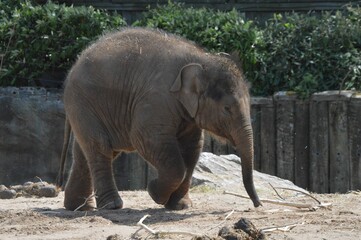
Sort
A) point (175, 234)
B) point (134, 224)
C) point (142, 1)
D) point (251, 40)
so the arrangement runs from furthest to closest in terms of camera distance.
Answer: point (142, 1)
point (251, 40)
point (134, 224)
point (175, 234)

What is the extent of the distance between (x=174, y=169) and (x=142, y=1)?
7.97m

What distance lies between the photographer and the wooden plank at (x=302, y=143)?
14920 mm

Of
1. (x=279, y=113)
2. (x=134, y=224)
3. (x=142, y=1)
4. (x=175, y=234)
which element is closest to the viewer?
(x=175, y=234)

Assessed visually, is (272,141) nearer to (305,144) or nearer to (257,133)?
(257,133)

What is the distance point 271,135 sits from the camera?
1515cm

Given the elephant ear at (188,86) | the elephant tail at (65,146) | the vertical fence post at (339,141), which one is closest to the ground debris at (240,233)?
the elephant ear at (188,86)

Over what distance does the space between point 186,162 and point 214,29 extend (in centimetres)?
543

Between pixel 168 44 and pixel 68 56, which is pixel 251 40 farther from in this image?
pixel 168 44

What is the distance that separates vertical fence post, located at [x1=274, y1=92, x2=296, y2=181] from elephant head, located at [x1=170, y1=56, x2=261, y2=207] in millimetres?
4328

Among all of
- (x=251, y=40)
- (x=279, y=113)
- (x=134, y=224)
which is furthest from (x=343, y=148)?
(x=134, y=224)

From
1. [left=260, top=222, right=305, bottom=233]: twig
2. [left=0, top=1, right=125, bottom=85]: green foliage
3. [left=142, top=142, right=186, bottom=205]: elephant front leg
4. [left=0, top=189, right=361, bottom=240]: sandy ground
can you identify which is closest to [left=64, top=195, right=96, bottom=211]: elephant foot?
[left=0, top=189, right=361, bottom=240]: sandy ground

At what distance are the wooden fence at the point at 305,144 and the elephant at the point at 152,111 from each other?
3.83 meters

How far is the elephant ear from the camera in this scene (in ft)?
35.0

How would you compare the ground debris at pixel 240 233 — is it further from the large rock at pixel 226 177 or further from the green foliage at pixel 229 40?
the green foliage at pixel 229 40
